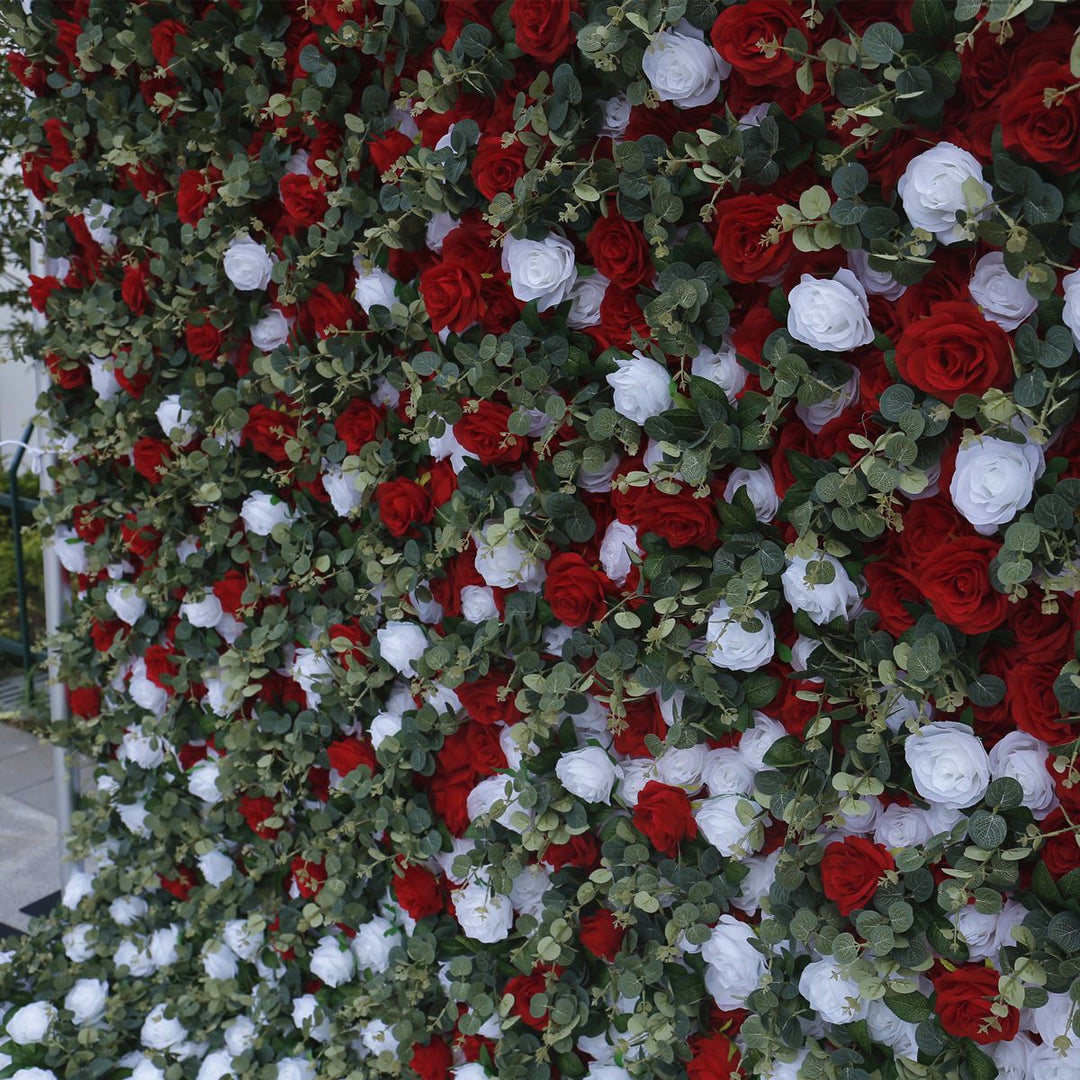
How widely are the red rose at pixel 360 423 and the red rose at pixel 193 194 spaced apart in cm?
48

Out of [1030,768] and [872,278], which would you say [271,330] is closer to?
[872,278]

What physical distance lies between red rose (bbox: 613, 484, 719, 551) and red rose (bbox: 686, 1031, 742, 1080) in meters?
0.72

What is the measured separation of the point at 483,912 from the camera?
1.46 m

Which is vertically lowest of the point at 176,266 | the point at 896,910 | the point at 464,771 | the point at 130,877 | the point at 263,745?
the point at 130,877

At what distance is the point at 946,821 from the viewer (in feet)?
3.67

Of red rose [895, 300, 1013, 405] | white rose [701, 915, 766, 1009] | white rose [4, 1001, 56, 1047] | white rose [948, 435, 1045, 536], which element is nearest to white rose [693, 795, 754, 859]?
white rose [701, 915, 766, 1009]

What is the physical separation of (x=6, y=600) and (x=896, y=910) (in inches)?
209

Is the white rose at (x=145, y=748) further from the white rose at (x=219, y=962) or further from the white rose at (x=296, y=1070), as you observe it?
the white rose at (x=296, y=1070)

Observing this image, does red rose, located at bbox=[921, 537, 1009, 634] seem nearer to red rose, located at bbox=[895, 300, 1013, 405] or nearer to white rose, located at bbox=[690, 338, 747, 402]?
red rose, located at bbox=[895, 300, 1013, 405]

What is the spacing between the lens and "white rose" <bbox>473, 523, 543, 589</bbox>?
4.49 feet

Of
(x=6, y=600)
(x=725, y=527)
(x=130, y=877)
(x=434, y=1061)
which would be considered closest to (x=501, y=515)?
(x=725, y=527)

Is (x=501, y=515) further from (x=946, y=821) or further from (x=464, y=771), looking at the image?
(x=946, y=821)

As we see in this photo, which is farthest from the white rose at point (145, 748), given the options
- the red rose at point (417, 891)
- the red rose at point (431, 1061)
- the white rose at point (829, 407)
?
the white rose at point (829, 407)

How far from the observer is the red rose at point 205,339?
1691 mm
